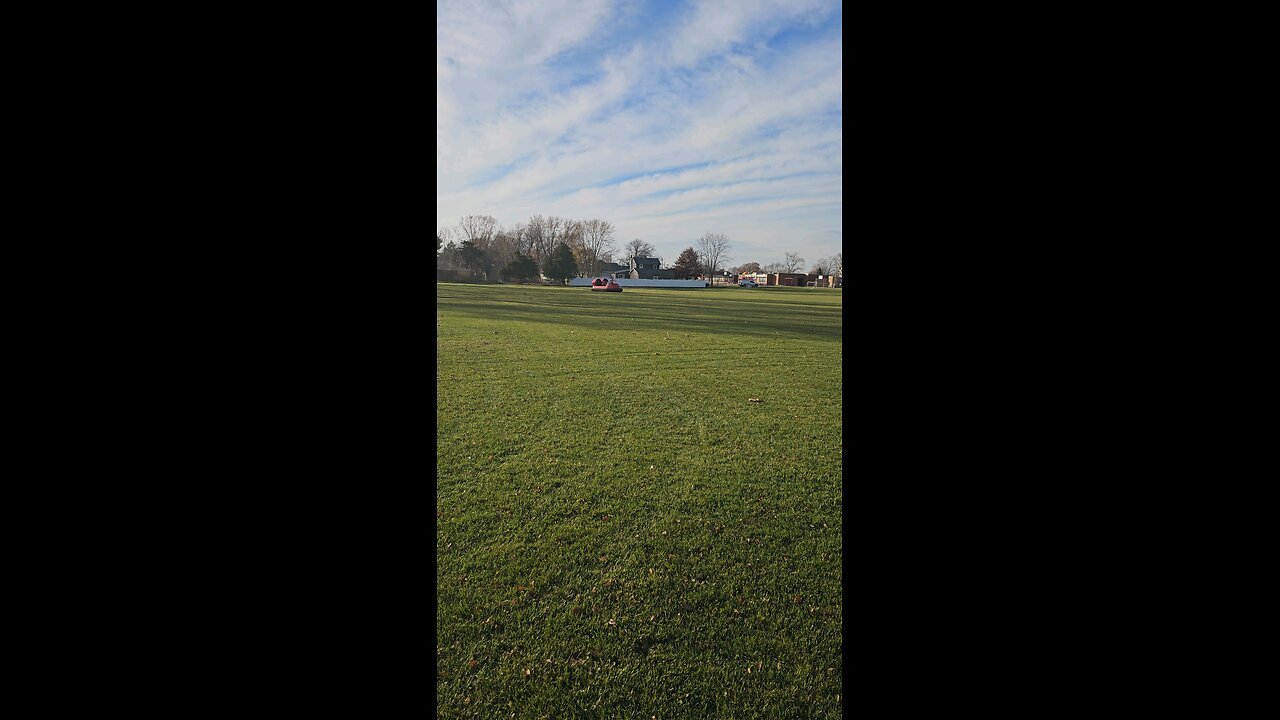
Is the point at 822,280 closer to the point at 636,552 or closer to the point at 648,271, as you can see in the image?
the point at 648,271

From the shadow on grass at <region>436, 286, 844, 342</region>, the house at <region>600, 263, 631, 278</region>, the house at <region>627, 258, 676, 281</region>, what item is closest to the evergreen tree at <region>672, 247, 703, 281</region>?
the house at <region>627, 258, 676, 281</region>

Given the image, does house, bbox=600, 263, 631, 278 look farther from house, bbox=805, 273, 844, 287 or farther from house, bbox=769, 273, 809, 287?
house, bbox=805, 273, 844, 287

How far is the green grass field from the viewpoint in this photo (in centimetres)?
291

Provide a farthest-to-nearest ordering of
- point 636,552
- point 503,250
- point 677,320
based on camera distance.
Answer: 1. point 503,250
2. point 677,320
3. point 636,552

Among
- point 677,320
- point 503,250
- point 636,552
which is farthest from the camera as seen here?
point 503,250

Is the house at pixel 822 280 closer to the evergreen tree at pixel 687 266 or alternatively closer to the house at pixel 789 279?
the house at pixel 789 279

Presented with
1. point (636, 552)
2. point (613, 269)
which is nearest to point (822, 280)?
point (613, 269)

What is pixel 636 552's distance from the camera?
420 cm

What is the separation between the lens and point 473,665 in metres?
3.04

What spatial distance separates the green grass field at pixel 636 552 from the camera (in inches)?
115
